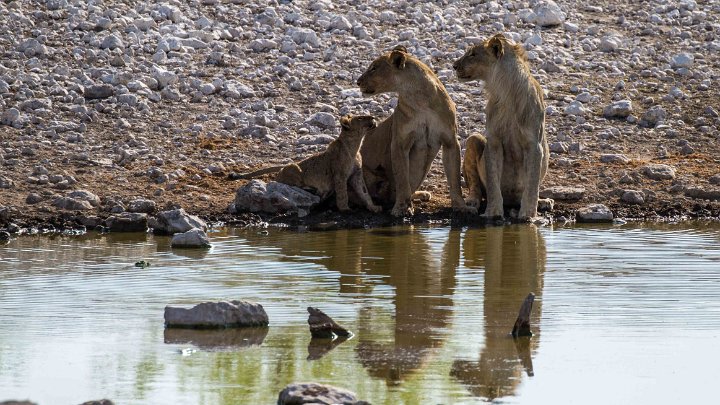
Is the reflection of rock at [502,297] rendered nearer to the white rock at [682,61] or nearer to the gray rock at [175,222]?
the gray rock at [175,222]

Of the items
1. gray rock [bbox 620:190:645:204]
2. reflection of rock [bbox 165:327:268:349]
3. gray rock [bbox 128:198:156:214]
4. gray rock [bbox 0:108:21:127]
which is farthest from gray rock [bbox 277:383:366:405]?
gray rock [bbox 0:108:21:127]

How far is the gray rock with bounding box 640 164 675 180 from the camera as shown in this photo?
1564 cm

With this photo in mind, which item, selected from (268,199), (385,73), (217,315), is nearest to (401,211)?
(268,199)

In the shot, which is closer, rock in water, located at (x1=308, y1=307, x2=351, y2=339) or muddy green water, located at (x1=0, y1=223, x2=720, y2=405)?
muddy green water, located at (x1=0, y1=223, x2=720, y2=405)

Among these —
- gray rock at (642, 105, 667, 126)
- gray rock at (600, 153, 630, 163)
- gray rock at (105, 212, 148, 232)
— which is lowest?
gray rock at (105, 212, 148, 232)

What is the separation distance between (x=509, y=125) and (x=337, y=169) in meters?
1.74

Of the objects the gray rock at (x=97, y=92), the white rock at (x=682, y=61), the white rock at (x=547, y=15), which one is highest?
the white rock at (x=547, y=15)

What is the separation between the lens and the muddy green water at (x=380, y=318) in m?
7.77

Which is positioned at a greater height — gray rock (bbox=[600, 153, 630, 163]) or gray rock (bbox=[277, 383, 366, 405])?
gray rock (bbox=[600, 153, 630, 163])

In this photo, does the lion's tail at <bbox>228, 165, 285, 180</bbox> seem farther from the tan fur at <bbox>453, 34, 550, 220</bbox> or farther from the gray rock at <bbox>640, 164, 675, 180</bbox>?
the gray rock at <bbox>640, 164, 675, 180</bbox>

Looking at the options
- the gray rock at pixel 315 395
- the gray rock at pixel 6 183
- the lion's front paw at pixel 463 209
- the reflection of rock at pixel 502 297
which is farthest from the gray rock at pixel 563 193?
the gray rock at pixel 315 395

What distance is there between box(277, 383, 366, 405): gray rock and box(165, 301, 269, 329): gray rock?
175cm

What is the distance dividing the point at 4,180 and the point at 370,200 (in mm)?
3632

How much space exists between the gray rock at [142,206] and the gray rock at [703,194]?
5.60m
